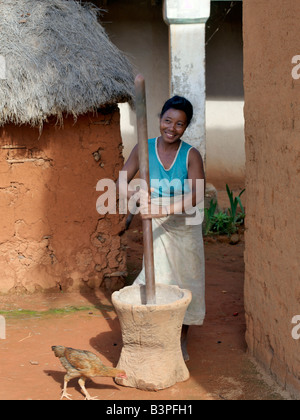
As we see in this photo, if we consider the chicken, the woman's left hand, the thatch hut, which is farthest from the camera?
the thatch hut

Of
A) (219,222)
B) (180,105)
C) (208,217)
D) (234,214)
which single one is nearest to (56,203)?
(180,105)

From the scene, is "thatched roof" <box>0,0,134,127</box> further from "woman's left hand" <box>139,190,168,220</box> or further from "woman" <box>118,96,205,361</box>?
"woman's left hand" <box>139,190,168,220</box>

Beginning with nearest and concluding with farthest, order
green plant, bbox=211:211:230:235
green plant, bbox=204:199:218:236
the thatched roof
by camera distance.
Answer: the thatched roof < green plant, bbox=204:199:218:236 < green plant, bbox=211:211:230:235

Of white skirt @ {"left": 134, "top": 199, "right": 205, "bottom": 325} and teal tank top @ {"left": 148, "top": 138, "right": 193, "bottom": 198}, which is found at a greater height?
teal tank top @ {"left": 148, "top": 138, "right": 193, "bottom": 198}

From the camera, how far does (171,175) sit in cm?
405

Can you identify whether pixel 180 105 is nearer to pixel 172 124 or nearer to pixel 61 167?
pixel 172 124

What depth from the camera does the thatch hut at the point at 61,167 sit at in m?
5.51

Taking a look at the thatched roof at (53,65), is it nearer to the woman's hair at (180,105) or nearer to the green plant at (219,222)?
the woman's hair at (180,105)

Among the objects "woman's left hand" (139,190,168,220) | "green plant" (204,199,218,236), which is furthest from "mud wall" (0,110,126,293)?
"green plant" (204,199,218,236)

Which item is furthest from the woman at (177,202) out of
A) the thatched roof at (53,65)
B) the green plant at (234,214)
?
the green plant at (234,214)

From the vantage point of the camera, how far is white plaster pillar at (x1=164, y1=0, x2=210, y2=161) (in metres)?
7.98

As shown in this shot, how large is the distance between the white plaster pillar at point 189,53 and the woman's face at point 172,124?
13.4 ft

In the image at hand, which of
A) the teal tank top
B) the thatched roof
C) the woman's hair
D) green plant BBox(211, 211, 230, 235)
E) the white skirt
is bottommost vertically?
green plant BBox(211, 211, 230, 235)

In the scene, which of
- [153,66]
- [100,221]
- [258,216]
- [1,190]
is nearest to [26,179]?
[1,190]
